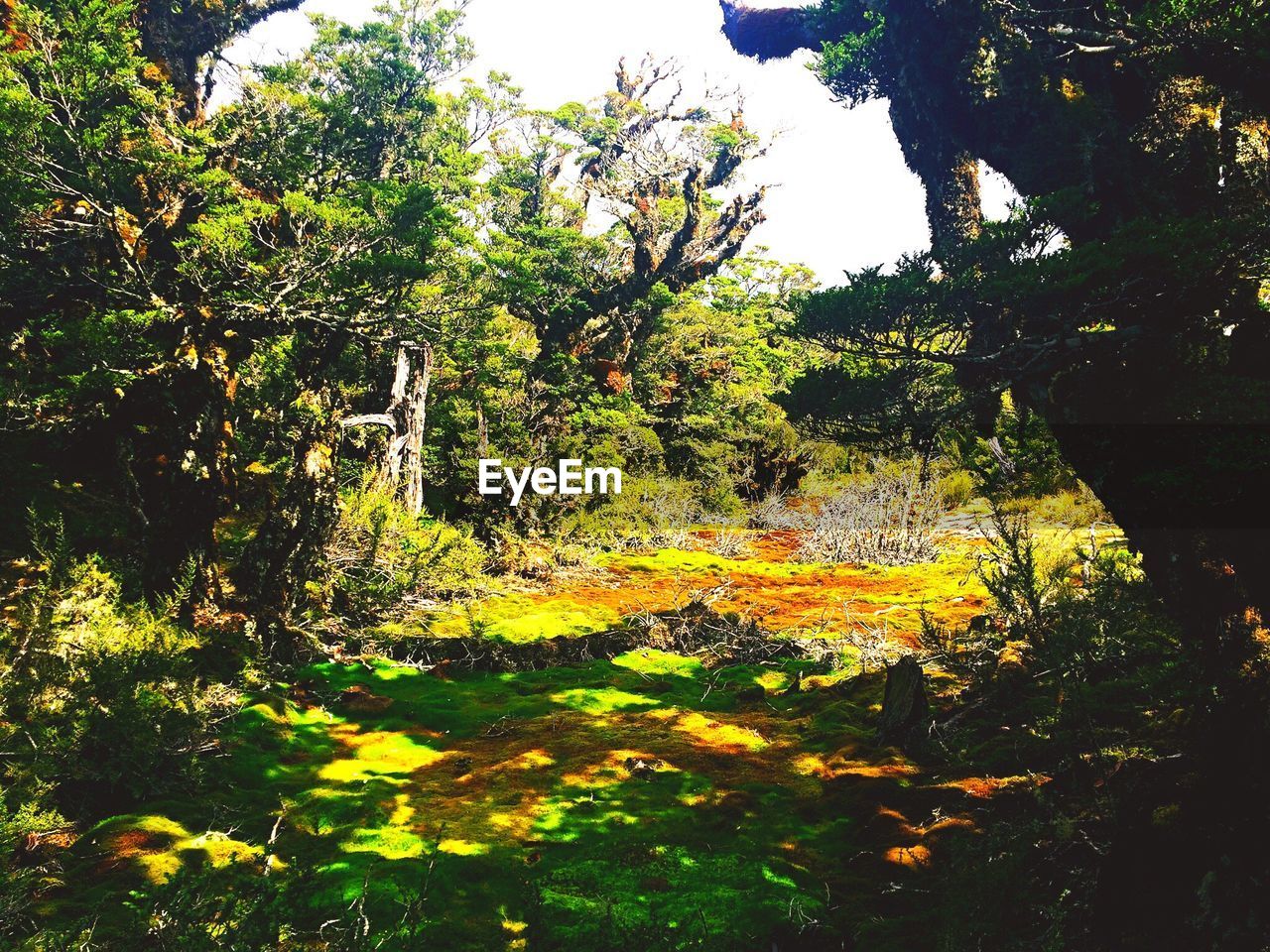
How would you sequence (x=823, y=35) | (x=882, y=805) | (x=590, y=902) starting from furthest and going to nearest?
(x=823, y=35), (x=882, y=805), (x=590, y=902)

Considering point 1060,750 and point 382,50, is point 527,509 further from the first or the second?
point 382,50

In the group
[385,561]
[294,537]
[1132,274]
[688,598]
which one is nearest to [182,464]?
[294,537]

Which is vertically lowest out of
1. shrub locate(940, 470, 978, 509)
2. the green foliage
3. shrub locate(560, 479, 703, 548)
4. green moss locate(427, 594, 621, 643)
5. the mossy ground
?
green moss locate(427, 594, 621, 643)

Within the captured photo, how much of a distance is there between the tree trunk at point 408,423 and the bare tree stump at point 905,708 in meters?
6.88

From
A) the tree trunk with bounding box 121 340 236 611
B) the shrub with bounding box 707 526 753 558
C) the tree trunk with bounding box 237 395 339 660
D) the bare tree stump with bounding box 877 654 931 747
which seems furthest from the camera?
the shrub with bounding box 707 526 753 558

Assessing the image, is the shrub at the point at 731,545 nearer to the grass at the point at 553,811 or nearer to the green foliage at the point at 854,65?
the grass at the point at 553,811

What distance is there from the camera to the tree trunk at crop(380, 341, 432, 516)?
9695 mm

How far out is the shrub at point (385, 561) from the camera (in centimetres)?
673

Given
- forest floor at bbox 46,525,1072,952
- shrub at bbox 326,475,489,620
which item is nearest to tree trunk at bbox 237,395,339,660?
forest floor at bbox 46,525,1072,952

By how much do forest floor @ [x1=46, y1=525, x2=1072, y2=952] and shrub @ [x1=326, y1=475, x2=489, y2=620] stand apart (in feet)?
3.79

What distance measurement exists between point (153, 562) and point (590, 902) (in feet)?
14.8

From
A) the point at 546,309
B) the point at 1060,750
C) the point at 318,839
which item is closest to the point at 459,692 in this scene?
the point at 318,839

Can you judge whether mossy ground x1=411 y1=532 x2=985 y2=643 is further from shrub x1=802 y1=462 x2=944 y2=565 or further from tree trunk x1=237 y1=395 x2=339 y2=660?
tree trunk x1=237 y1=395 x2=339 y2=660

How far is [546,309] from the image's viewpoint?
17.1m
